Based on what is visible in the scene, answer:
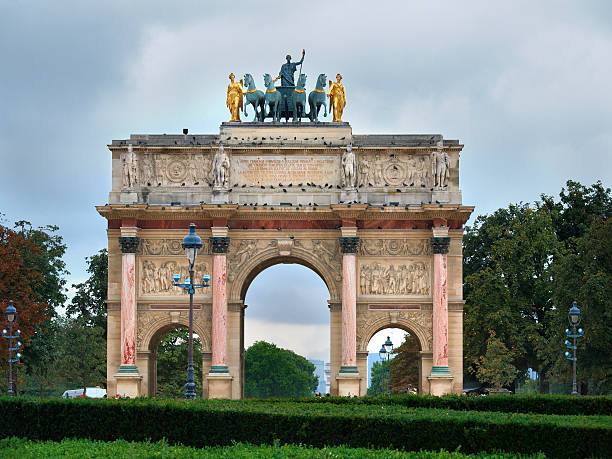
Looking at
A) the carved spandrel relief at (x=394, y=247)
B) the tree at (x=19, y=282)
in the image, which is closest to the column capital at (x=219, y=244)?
the carved spandrel relief at (x=394, y=247)

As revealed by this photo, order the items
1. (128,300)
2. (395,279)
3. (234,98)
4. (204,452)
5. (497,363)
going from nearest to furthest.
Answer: (204,452)
(128,300)
(395,279)
(234,98)
(497,363)

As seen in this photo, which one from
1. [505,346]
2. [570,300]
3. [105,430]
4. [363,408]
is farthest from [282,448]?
[505,346]

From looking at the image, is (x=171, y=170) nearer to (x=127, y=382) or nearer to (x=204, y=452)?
(x=127, y=382)

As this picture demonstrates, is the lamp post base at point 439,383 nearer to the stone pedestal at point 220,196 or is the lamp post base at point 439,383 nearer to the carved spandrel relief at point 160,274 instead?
the carved spandrel relief at point 160,274

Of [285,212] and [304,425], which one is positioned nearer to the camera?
[304,425]

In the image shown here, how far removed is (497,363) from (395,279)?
11018mm

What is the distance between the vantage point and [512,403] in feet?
94.0

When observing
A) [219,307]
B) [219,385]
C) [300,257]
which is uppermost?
[300,257]

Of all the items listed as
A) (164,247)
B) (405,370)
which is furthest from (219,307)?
(405,370)

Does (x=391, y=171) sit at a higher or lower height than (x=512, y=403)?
higher

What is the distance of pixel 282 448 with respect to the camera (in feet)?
67.1

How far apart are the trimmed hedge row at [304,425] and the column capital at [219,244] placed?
18509 mm

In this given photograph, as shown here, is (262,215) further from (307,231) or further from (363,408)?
(363,408)

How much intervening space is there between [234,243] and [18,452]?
80.7ft
